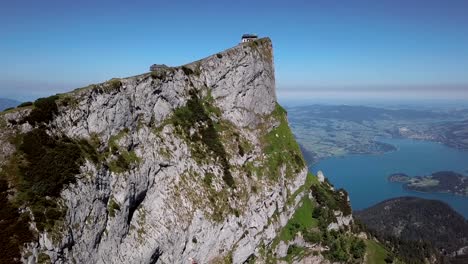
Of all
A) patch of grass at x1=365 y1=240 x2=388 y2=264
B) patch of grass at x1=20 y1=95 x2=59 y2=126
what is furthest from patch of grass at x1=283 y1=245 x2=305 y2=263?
patch of grass at x1=20 y1=95 x2=59 y2=126

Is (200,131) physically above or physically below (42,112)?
below

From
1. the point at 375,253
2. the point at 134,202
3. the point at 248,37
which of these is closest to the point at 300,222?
the point at 375,253

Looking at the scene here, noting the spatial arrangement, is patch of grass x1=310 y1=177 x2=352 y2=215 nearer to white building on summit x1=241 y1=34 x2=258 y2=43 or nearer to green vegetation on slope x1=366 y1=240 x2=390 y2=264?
green vegetation on slope x1=366 y1=240 x2=390 y2=264

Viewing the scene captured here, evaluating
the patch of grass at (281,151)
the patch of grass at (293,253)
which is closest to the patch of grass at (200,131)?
the patch of grass at (281,151)

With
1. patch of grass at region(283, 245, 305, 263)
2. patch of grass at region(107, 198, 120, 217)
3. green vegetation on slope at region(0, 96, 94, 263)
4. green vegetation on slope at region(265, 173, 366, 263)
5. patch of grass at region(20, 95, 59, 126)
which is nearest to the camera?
green vegetation on slope at region(0, 96, 94, 263)

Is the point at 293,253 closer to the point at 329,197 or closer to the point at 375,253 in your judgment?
the point at 329,197

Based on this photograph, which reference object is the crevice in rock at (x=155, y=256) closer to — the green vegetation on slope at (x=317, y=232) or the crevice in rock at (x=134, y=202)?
the crevice in rock at (x=134, y=202)
